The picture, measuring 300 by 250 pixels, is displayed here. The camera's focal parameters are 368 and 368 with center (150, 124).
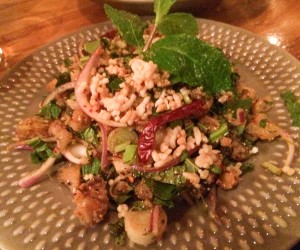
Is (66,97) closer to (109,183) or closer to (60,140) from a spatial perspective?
(60,140)

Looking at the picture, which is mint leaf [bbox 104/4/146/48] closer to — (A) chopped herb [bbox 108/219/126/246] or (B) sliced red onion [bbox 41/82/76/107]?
(B) sliced red onion [bbox 41/82/76/107]

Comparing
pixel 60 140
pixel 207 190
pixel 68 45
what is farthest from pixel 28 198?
pixel 68 45

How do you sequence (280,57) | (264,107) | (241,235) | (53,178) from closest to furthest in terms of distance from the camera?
1. (241,235)
2. (53,178)
3. (264,107)
4. (280,57)

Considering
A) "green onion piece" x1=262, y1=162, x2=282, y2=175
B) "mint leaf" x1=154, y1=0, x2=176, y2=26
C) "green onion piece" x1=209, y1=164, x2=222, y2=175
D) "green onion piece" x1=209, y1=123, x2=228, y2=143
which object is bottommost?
"green onion piece" x1=209, y1=164, x2=222, y2=175

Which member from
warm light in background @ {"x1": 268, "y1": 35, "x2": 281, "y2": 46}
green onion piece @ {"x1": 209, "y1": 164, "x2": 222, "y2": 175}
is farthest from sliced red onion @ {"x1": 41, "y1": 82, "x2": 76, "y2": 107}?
warm light in background @ {"x1": 268, "y1": 35, "x2": 281, "y2": 46}

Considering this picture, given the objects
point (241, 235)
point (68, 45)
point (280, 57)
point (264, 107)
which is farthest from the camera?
point (68, 45)

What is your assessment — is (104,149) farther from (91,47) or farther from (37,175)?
(91,47)
